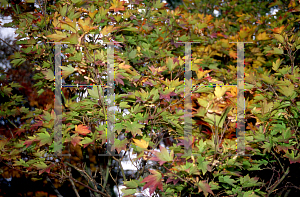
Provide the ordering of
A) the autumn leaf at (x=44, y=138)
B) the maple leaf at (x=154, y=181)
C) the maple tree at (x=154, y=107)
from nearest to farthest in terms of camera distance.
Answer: the maple leaf at (x=154, y=181) < the maple tree at (x=154, y=107) < the autumn leaf at (x=44, y=138)

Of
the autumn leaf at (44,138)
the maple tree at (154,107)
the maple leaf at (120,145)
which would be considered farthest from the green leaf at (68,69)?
the maple leaf at (120,145)

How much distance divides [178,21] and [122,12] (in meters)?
0.65

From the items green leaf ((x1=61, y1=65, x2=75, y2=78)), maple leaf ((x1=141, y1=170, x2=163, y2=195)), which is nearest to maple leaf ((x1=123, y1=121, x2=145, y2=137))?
maple leaf ((x1=141, y1=170, x2=163, y2=195))

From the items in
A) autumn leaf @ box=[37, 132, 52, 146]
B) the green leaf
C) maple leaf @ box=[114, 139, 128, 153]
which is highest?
the green leaf

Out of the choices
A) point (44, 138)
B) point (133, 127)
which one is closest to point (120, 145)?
point (133, 127)

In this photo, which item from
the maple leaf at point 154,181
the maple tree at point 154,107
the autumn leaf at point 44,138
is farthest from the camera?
the autumn leaf at point 44,138

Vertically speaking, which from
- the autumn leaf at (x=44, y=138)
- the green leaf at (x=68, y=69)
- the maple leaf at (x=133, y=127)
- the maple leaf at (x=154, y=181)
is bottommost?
the maple leaf at (x=154, y=181)

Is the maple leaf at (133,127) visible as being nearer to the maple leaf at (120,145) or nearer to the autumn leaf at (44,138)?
the maple leaf at (120,145)

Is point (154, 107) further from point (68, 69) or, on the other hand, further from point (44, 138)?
point (44, 138)

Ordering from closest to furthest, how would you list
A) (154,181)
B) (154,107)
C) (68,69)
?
(154,181) → (68,69) → (154,107)

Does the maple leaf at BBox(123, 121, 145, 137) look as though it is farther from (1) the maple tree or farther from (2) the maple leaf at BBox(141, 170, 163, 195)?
(2) the maple leaf at BBox(141, 170, 163, 195)

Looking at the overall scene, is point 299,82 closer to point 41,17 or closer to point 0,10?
point 41,17

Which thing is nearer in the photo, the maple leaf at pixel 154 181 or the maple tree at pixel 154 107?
the maple leaf at pixel 154 181

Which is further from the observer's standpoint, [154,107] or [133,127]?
[154,107]
